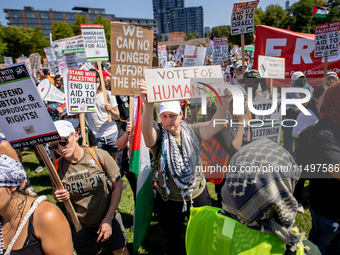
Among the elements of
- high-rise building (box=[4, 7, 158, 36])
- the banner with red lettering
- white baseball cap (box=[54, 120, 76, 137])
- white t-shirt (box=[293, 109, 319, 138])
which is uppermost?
high-rise building (box=[4, 7, 158, 36])

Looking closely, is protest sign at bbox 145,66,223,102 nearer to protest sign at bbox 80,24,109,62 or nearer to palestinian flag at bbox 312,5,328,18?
protest sign at bbox 80,24,109,62

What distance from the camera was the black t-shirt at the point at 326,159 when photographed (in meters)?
1.71

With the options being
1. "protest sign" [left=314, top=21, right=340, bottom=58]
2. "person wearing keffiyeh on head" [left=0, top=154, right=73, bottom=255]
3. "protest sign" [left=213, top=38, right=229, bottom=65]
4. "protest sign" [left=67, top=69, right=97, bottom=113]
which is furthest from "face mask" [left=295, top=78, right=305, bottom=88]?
"protest sign" [left=213, top=38, right=229, bottom=65]

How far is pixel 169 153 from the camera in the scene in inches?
83.0

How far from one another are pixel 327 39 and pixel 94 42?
5017 millimetres

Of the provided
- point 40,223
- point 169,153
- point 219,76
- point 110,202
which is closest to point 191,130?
point 169,153

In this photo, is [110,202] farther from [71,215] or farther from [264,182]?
[264,182]

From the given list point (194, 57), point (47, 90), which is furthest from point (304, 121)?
point (194, 57)

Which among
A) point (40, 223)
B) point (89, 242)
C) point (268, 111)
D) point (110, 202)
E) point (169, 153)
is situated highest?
point (268, 111)

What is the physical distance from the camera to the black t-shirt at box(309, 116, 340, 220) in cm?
171

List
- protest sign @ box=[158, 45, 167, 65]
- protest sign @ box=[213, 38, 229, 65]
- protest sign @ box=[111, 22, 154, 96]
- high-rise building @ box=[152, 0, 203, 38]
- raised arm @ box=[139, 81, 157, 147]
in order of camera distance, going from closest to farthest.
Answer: raised arm @ box=[139, 81, 157, 147]
protest sign @ box=[111, 22, 154, 96]
protest sign @ box=[213, 38, 229, 65]
protest sign @ box=[158, 45, 167, 65]
high-rise building @ box=[152, 0, 203, 38]

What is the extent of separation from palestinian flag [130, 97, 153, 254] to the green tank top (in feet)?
3.58

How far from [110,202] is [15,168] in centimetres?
109

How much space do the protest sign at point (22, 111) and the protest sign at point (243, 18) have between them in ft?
12.9
